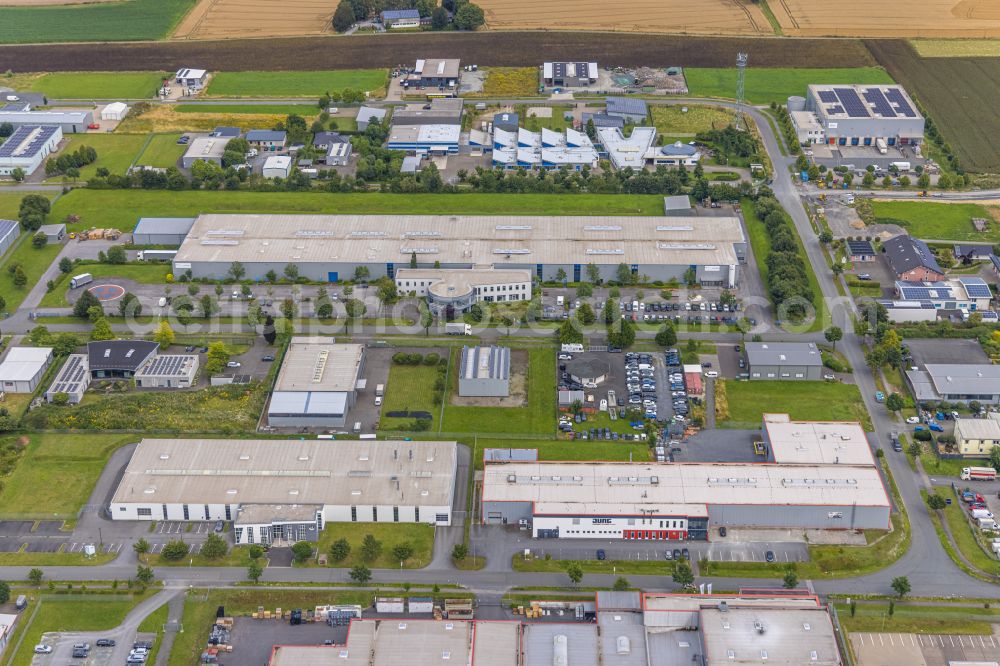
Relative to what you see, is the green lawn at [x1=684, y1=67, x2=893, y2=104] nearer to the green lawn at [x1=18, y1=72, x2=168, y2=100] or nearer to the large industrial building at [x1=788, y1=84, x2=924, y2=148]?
the large industrial building at [x1=788, y1=84, x2=924, y2=148]

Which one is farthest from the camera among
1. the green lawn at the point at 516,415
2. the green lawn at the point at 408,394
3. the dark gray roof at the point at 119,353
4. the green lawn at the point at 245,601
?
the dark gray roof at the point at 119,353

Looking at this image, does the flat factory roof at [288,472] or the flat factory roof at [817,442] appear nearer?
the flat factory roof at [288,472]

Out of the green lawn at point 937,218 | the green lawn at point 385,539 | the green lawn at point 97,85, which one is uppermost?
the green lawn at point 97,85

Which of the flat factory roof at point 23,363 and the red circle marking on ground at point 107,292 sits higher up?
the red circle marking on ground at point 107,292

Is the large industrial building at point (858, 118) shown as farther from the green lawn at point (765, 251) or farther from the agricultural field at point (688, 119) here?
the green lawn at point (765, 251)

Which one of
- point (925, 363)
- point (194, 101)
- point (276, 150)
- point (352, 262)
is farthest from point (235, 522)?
point (194, 101)

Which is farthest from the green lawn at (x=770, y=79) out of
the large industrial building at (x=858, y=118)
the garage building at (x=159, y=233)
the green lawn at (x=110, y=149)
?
the green lawn at (x=110, y=149)

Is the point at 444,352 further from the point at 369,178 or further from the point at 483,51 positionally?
the point at 483,51
